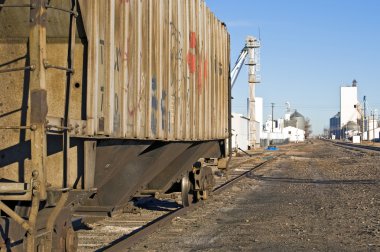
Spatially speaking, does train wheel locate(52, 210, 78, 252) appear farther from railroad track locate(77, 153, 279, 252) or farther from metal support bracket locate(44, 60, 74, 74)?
railroad track locate(77, 153, 279, 252)

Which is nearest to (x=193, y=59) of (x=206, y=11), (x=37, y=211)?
(x=206, y=11)

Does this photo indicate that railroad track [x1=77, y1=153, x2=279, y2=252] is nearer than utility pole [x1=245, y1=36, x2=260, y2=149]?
Yes

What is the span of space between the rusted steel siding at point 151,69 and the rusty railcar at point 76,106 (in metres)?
0.02

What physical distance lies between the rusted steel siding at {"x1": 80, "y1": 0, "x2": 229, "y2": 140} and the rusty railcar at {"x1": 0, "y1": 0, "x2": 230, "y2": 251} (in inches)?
0.6

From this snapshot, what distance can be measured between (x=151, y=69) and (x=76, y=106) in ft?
8.19

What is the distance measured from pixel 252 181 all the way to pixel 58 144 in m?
16.7

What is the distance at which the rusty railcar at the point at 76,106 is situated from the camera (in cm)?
510

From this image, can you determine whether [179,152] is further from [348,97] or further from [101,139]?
[348,97]

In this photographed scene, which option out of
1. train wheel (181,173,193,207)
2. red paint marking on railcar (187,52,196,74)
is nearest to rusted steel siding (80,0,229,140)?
red paint marking on railcar (187,52,196,74)

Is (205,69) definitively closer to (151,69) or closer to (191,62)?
(191,62)

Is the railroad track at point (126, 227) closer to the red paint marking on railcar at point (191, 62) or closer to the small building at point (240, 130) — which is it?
the red paint marking on railcar at point (191, 62)

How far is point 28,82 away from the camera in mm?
5531

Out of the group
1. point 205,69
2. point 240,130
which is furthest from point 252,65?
point 205,69

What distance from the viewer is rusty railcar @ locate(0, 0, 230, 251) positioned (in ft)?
16.7
